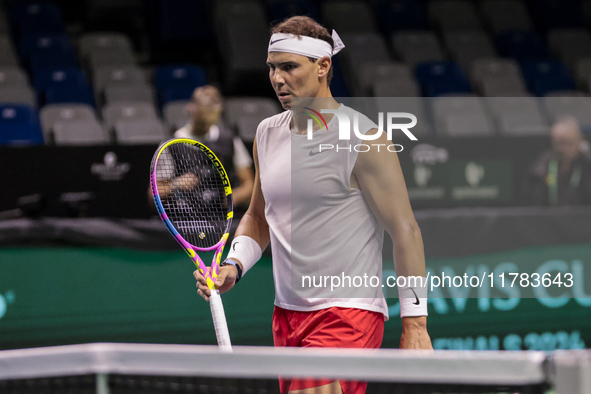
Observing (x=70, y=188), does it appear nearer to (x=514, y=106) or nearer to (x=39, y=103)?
(x=39, y=103)

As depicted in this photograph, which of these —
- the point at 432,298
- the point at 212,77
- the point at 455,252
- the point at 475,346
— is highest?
the point at 212,77

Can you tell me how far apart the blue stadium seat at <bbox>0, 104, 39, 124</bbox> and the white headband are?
172 inches

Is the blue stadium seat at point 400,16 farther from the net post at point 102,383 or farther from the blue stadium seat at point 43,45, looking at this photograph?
the net post at point 102,383

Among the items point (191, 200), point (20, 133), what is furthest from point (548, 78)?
point (191, 200)

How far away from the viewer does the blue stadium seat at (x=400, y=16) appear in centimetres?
852

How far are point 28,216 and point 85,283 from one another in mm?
913

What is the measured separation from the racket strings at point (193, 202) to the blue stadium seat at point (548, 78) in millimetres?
5713

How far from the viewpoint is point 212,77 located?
8.15 metres

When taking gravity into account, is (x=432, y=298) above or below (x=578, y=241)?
below

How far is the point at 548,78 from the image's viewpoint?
25.3 feet

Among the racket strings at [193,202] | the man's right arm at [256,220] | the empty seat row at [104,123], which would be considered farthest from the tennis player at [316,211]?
the empty seat row at [104,123]

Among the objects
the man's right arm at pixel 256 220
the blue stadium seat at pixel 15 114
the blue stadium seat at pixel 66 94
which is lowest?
the man's right arm at pixel 256 220

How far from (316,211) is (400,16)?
22.5 feet

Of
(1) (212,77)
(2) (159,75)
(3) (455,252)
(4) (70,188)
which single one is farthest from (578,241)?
(1) (212,77)
